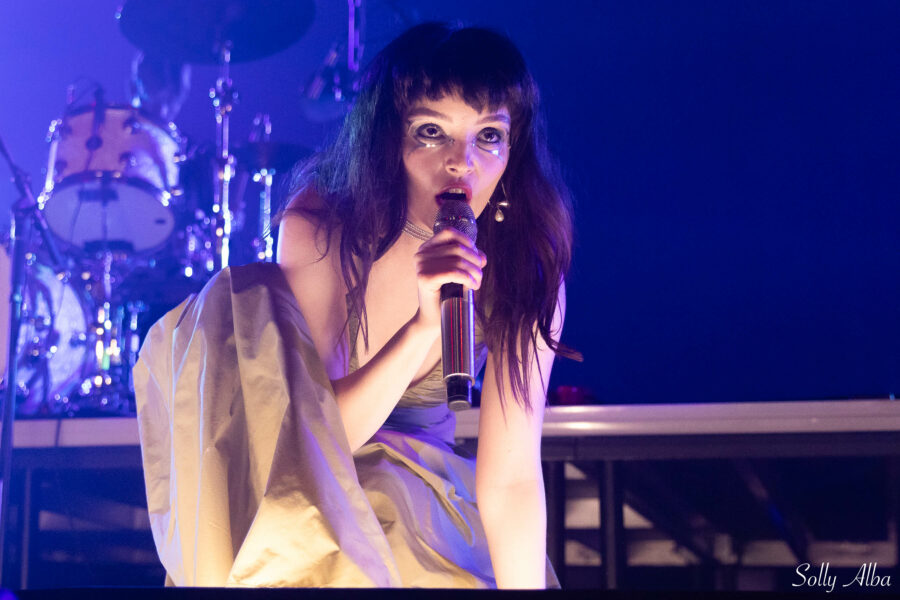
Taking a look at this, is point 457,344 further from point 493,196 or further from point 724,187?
point 724,187

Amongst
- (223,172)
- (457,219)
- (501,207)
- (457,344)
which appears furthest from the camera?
(223,172)

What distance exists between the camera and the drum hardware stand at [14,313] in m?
2.47

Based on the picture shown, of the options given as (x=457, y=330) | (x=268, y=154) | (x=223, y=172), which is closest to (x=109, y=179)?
(x=223, y=172)

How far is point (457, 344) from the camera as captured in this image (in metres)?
1.11

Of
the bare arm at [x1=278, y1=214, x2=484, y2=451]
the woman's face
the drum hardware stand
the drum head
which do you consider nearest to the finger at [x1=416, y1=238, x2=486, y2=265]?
the bare arm at [x1=278, y1=214, x2=484, y2=451]

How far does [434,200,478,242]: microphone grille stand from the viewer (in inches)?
47.4

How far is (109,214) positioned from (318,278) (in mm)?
2453

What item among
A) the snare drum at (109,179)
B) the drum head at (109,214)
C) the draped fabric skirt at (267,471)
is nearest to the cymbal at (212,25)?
the snare drum at (109,179)

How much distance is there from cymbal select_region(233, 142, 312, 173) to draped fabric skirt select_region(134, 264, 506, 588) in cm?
226

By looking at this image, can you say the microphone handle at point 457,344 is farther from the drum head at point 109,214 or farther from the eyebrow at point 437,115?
the drum head at point 109,214

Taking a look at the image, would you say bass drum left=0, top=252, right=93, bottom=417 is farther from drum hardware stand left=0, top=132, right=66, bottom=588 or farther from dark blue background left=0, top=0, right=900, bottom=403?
dark blue background left=0, top=0, right=900, bottom=403

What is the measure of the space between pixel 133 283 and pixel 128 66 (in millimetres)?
1452

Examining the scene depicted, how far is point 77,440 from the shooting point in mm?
2500

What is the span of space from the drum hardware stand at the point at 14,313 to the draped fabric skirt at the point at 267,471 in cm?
134
